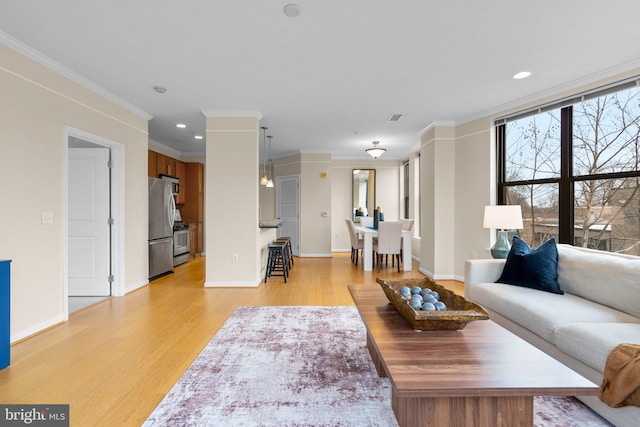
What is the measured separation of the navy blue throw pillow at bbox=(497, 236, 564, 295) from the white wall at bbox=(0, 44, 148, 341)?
14.5 ft

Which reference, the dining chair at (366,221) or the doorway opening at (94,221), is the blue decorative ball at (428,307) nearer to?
the doorway opening at (94,221)

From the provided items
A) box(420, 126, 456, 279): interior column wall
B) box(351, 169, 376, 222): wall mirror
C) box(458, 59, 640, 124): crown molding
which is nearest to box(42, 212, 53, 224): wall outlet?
box(420, 126, 456, 279): interior column wall

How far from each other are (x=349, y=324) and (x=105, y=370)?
200cm

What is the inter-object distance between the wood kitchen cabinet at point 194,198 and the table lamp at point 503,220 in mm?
6124

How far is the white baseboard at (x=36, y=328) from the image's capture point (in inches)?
104

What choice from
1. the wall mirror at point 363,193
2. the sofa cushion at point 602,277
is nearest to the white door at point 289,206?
the wall mirror at point 363,193

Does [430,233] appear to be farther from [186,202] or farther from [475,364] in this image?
[186,202]

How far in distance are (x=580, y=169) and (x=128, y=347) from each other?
498cm

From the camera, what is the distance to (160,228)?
16.7ft

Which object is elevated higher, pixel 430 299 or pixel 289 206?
pixel 289 206

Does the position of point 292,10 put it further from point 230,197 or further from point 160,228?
point 160,228

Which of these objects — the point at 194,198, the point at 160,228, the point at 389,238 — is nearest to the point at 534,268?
the point at 389,238

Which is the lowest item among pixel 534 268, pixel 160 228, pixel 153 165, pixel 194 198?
pixel 534 268

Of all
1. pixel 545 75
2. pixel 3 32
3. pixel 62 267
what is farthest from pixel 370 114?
pixel 62 267
